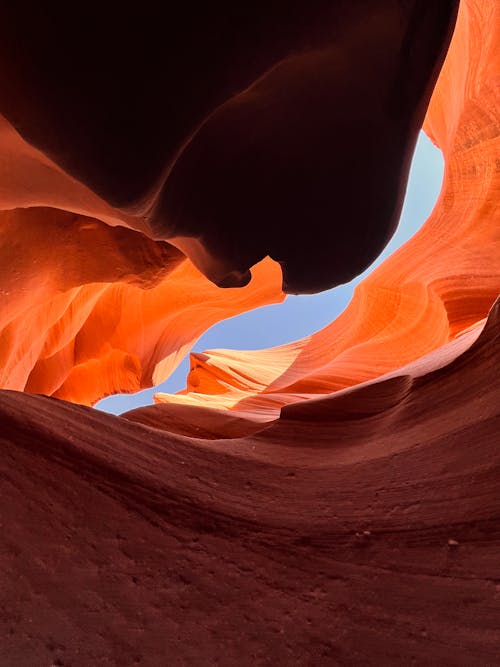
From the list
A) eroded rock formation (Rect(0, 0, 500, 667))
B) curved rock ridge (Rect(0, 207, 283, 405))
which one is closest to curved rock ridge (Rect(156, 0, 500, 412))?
curved rock ridge (Rect(0, 207, 283, 405))

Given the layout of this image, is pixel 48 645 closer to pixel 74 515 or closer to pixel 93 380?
pixel 74 515

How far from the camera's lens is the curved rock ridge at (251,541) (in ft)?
2.19

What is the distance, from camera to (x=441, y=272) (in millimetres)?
3033

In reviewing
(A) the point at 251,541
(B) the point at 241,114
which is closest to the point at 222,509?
(A) the point at 251,541

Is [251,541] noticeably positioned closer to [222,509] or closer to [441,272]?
[222,509]

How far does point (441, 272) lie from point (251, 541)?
248 cm

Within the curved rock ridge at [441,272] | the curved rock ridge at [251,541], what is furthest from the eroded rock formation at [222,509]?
the curved rock ridge at [441,272]

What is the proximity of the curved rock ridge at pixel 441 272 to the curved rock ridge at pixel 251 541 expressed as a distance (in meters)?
1.77

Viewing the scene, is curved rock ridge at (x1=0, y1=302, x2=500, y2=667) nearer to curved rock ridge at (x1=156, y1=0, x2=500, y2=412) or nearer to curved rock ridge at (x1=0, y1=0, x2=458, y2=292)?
curved rock ridge at (x1=0, y1=0, x2=458, y2=292)

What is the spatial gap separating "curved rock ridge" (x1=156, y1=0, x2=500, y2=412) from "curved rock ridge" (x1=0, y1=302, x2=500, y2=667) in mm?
1773

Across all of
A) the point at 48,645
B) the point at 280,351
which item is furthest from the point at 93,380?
the point at 48,645

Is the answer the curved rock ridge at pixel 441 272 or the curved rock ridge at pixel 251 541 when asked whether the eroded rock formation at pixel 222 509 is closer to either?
the curved rock ridge at pixel 251 541

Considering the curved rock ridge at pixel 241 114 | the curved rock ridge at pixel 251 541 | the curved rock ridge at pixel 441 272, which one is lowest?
the curved rock ridge at pixel 251 541

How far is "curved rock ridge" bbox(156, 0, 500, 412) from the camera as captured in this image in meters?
2.62
